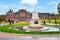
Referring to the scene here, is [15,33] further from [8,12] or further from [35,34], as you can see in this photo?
[8,12]

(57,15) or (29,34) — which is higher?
(57,15)

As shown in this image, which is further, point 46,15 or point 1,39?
point 46,15

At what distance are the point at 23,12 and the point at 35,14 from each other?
9.83ft

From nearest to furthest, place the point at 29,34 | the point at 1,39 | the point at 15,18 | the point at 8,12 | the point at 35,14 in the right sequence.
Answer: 1. the point at 1,39
2. the point at 29,34
3. the point at 35,14
4. the point at 8,12
5. the point at 15,18

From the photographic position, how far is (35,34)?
578 inches

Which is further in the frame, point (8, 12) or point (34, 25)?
point (8, 12)

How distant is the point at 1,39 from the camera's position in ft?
40.2

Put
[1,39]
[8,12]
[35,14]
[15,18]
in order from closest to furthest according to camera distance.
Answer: [1,39] < [35,14] < [8,12] < [15,18]

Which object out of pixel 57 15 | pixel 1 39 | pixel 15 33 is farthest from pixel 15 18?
pixel 1 39

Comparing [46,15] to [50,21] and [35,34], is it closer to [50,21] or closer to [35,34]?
[50,21]

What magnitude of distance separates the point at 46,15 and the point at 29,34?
842 cm

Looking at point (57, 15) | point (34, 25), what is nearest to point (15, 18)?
point (34, 25)

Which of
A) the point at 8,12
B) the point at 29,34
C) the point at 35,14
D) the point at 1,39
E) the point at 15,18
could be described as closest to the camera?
the point at 1,39

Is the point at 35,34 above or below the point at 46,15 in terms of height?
below
